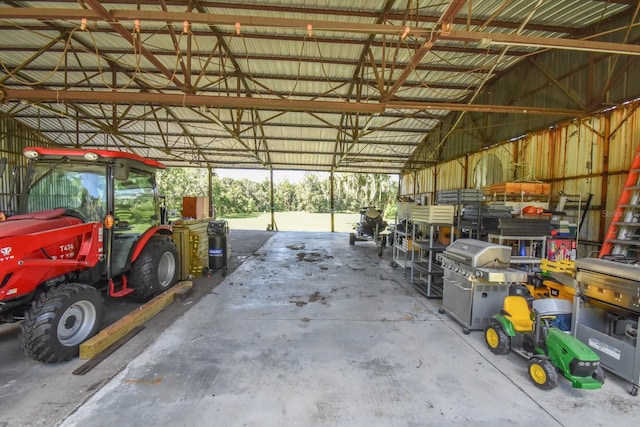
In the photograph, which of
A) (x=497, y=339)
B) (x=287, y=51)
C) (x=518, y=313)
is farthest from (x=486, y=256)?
(x=287, y=51)

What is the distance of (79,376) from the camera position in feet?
8.66

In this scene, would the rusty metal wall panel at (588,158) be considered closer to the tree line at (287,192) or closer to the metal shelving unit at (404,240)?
the metal shelving unit at (404,240)

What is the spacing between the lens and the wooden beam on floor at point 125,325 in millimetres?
2905

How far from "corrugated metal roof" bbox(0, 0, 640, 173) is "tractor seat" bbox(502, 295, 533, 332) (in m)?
3.02

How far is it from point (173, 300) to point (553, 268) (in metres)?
5.75

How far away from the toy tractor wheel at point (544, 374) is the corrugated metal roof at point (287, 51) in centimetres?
337

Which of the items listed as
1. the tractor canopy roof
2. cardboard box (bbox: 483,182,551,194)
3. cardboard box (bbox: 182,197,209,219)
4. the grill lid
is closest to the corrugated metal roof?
the tractor canopy roof

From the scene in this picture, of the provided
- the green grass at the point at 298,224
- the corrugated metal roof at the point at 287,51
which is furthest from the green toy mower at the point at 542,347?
the green grass at the point at 298,224

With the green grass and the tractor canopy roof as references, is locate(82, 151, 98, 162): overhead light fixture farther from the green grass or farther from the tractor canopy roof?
the green grass

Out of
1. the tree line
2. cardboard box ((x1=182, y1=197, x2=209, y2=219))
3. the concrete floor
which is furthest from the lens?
the tree line

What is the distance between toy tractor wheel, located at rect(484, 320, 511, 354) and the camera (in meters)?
3.11

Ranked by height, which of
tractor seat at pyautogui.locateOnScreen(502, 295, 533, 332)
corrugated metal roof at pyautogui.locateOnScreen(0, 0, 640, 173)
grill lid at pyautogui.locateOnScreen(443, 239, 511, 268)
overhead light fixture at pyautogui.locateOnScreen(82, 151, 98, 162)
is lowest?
tractor seat at pyautogui.locateOnScreen(502, 295, 533, 332)

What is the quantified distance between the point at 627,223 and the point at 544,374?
2953mm

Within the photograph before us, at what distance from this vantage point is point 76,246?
3.20 meters
